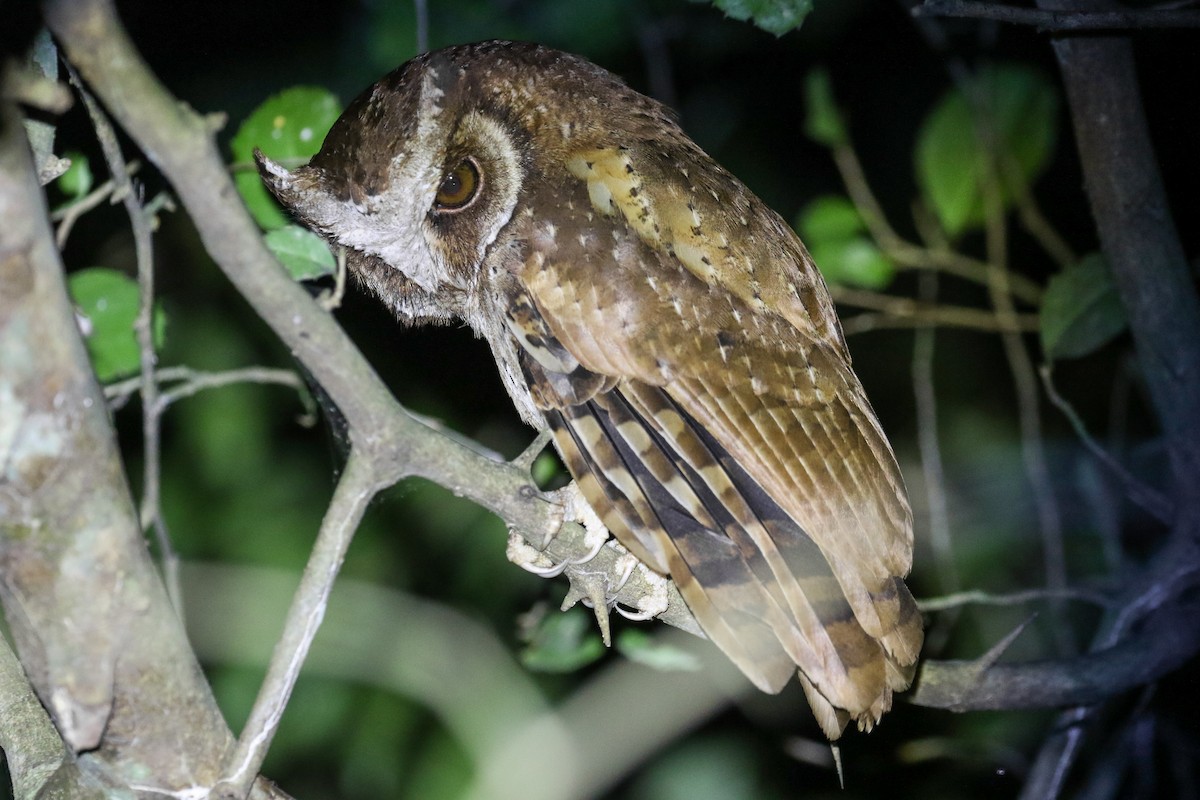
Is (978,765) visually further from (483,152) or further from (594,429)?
(483,152)

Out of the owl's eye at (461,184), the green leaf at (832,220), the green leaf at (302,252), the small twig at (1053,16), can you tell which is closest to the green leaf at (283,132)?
the green leaf at (302,252)

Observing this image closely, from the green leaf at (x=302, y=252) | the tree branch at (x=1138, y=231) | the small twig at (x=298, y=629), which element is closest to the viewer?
the small twig at (x=298, y=629)

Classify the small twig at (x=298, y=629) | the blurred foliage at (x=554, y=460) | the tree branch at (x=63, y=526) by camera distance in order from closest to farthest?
the tree branch at (x=63, y=526) → the small twig at (x=298, y=629) → the blurred foliage at (x=554, y=460)

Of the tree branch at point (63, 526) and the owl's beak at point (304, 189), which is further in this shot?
the owl's beak at point (304, 189)

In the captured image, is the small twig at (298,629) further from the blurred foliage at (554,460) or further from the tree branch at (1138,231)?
the tree branch at (1138,231)

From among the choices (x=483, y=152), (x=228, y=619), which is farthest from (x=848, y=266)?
(x=228, y=619)

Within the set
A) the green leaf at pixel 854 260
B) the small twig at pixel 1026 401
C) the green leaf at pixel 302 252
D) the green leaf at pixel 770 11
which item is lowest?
the small twig at pixel 1026 401

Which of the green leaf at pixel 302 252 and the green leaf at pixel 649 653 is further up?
the green leaf at pixel 302 252
